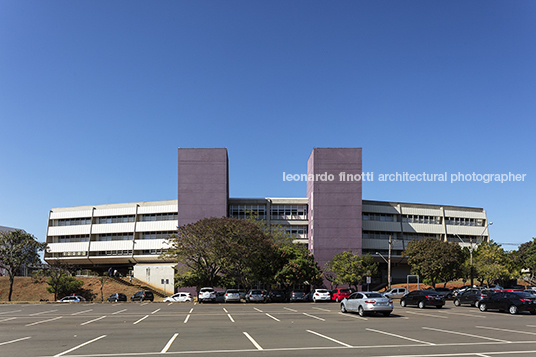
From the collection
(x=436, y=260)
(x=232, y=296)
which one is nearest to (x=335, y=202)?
(x=436, y=260)

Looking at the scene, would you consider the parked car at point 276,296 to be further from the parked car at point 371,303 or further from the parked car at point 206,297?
the parked car at point 371,303

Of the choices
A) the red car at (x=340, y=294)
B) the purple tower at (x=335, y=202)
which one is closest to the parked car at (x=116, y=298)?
the red car at (x=340, y=294)

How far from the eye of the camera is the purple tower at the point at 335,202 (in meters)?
70.8

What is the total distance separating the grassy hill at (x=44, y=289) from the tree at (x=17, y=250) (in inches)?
338

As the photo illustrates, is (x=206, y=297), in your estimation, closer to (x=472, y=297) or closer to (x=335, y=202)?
(x=472, y=297)

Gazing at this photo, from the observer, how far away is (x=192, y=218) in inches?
2788

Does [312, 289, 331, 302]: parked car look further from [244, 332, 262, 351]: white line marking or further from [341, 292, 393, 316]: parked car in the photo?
[244, 332, 262, 351]: white line marking

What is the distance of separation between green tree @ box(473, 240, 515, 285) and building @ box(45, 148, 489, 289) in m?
12.7

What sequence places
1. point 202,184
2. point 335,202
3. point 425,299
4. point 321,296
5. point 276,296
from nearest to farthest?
point 425,299 → point 321,296 → point 276,296 → point 335,202 → point 202,184

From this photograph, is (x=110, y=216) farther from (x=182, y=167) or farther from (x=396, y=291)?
(x=396, y=291)

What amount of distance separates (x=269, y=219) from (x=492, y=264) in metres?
36.4

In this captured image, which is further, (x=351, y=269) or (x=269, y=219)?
(x=269, y=219)

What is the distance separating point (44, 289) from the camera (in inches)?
2643

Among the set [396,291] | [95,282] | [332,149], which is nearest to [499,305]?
[396,291]
